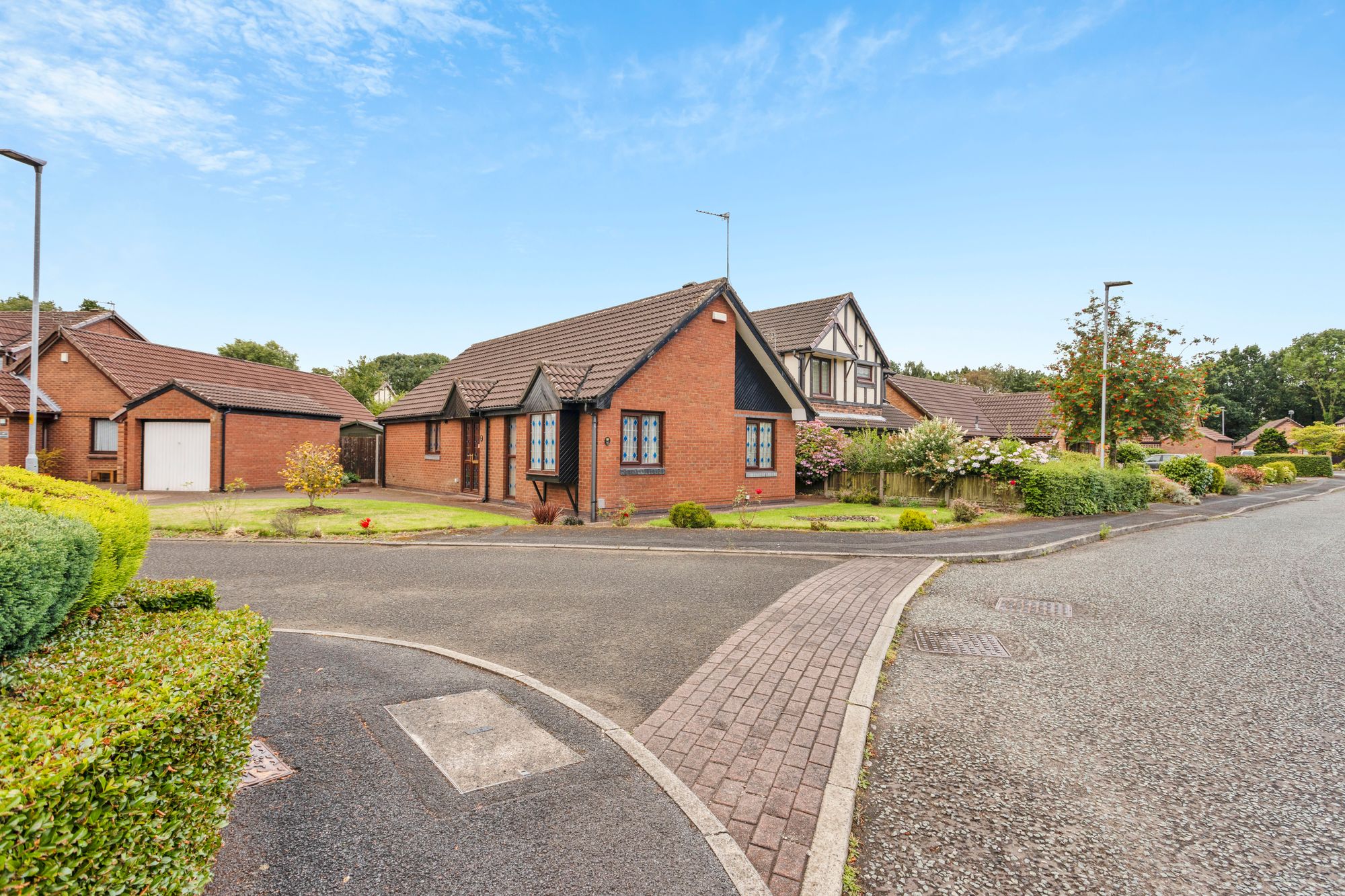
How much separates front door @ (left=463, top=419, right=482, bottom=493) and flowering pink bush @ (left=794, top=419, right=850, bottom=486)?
10716 mm

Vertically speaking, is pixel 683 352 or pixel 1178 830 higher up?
pixel 683 352

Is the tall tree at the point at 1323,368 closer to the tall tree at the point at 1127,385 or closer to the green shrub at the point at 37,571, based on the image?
the tall tree at the point at 1127,385

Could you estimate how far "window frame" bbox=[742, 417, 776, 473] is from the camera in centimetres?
2062

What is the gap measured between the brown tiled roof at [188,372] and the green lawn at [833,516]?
20573 millimetres

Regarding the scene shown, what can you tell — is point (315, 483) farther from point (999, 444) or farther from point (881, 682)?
point (999, 444)

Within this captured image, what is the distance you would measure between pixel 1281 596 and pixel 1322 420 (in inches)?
4158

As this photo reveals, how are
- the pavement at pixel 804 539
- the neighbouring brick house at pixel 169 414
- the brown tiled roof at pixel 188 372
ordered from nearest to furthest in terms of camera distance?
the pavement at pixel 804 539
the neighbouring brick house at pixel 169 414
the brown tiled roof at pixel 188 372

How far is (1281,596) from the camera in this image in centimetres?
932

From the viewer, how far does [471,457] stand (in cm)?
2173

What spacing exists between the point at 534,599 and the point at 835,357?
83.1 feet


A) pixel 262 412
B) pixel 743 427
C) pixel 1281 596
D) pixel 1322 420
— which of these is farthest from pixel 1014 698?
pixel 1322 420

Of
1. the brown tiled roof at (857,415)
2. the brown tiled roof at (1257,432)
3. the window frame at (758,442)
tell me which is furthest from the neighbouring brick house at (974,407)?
the brown tiled roof at (1257,432)

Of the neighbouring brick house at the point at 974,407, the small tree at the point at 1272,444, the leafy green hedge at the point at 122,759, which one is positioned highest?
the neighbouring brick house at the point at 974,407

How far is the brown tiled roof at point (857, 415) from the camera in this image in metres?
30.1
